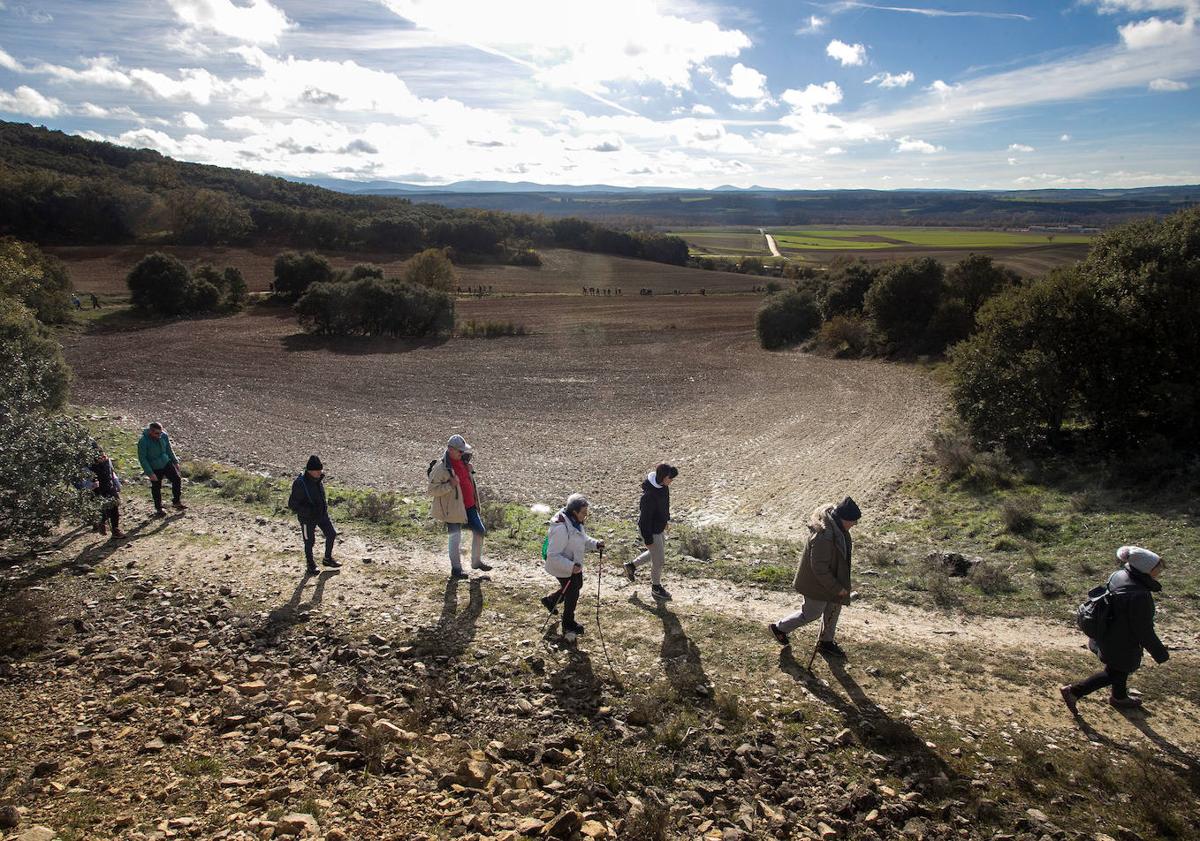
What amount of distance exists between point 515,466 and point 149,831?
48.9 feet

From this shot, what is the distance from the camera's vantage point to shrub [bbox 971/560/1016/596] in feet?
31.5

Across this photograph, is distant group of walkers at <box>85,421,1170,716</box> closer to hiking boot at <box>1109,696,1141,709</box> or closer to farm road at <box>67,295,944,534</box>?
hiking boot at <box>1109,696,1141,709</box>

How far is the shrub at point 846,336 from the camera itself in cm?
3834

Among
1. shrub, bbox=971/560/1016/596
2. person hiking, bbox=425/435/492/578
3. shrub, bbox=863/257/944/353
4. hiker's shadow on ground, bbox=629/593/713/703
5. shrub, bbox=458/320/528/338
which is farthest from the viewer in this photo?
shrub, bbox=458/320/528/338

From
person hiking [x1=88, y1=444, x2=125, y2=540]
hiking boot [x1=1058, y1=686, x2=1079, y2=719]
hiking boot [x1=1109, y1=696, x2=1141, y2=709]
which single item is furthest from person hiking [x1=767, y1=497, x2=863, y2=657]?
person hiking [x1=88, y1=444, x2=125, y2=540]

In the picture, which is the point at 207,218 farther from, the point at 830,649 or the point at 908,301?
the point at 830,649

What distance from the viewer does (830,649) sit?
288 inches

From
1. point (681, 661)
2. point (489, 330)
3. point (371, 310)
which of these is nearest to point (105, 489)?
point (681, 661)

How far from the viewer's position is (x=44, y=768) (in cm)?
525

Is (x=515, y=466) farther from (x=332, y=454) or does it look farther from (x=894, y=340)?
(x=894, y=340)

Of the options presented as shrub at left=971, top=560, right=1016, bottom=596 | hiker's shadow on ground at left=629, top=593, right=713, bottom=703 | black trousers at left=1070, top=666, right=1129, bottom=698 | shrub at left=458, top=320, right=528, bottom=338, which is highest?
shrub at left=458, top=320, right=528, bottom=338

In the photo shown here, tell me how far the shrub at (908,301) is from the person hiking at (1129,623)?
1285 inches

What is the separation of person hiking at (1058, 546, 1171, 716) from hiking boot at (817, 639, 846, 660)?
6.83 feet

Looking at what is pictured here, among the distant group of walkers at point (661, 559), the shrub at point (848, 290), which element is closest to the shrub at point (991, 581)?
the distant group of walkers at point (661, 559)
